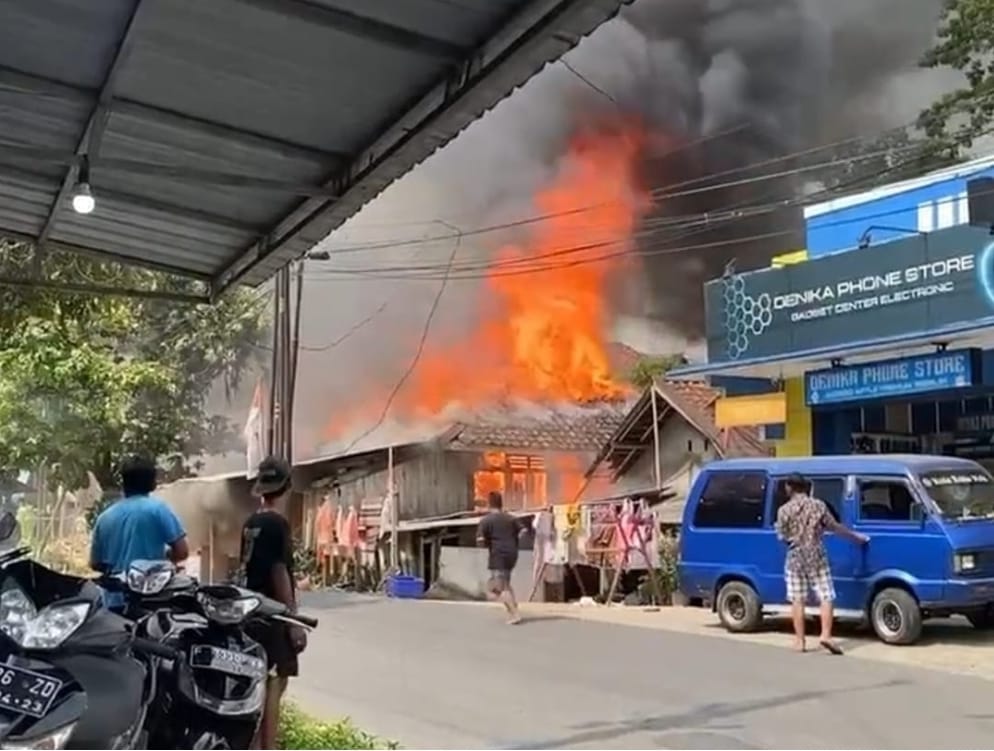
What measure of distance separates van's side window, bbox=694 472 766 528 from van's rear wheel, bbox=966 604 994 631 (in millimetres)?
2437

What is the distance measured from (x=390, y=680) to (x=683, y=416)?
14798mm

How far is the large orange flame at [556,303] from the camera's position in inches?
1698

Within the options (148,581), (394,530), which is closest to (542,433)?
(394,530)

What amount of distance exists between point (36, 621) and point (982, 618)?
11896mm

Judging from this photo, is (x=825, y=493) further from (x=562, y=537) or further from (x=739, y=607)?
(x=562, y=537)

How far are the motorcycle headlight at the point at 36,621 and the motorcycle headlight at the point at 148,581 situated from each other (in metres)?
0.87

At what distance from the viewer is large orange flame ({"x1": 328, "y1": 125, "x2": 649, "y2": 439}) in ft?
141

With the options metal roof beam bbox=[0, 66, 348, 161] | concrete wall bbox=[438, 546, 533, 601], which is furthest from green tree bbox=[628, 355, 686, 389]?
metal roof beam bbox=[0, 66, 348, 161]

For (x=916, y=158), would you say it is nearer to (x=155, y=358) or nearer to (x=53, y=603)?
(x=155, y=358)

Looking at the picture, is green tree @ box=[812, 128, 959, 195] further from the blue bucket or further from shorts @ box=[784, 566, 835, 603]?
shorts @ box=[784, 566, 835, 603]

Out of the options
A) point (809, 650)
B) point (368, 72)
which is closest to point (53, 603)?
point (368, 72)

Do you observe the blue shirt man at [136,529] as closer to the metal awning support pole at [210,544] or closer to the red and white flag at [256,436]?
the red and white flag at [256,436]

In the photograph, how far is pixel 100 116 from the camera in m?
5.69

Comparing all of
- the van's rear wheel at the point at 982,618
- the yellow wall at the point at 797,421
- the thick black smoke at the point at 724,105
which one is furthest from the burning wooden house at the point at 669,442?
the thick black smoke at the point at 724,105
